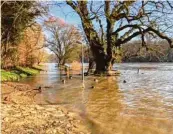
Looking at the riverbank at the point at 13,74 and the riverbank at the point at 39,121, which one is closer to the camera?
the riverbank at the point at 39,121

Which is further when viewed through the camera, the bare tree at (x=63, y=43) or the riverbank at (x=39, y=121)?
the bare tree at (x=63, y=43)

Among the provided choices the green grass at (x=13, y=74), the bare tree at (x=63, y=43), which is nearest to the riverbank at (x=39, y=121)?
the green grass at (x=13, y=74)

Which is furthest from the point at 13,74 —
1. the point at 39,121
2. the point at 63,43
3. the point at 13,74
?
the point at 63,43

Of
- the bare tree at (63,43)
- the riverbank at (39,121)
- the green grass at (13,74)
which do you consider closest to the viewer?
the riverbank at (39,121)

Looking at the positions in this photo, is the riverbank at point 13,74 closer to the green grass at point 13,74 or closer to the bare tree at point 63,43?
the green grass at point 13,74

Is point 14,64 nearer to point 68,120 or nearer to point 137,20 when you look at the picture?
point 137,20

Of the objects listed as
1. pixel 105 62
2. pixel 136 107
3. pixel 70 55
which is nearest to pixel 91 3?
pixel 105 62

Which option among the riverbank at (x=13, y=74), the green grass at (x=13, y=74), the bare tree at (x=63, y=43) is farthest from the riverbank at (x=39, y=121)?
the bare tree at (x=63, y=43)

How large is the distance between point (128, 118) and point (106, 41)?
21159 mm

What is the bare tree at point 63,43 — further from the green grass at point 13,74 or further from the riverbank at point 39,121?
the riverbank at point 39,121

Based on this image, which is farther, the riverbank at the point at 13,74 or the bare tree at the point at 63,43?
the bare tree at the point at 63,43

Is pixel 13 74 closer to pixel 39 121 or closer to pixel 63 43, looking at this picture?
pixel 39 121

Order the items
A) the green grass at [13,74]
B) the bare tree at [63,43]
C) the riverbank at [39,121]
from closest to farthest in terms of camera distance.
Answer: the riverbank at [39,121] < the green grass at [13,74] < the bare tree at [63,43]

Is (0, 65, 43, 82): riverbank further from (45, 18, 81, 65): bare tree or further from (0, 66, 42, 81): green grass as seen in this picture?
(45, 18, 81, 65): bare tree
